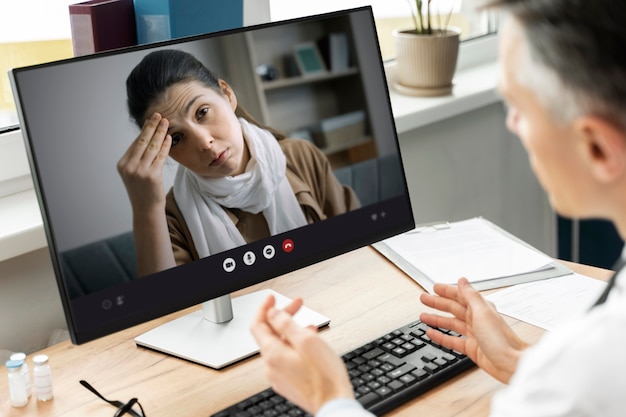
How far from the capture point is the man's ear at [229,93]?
1.36m

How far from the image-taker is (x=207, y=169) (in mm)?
1349

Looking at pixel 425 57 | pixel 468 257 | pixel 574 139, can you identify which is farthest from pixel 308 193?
pixel 425 57

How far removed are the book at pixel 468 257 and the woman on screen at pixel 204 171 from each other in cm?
28

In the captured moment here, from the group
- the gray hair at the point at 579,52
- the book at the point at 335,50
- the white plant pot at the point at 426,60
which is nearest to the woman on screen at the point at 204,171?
the book at the point at 335,50

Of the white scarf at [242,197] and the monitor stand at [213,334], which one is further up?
the white scarf at [242,197]

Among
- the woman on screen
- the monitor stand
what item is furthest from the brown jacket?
the monitor stand

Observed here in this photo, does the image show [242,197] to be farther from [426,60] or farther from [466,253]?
[426,60]

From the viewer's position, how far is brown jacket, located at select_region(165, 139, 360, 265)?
1.38 metres

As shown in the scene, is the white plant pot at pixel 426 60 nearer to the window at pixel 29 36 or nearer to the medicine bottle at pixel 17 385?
the window at pixel 29 36

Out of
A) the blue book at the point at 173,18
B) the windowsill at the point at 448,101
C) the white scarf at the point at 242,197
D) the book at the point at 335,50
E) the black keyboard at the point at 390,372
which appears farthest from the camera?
the windowsill at the point at 448,101

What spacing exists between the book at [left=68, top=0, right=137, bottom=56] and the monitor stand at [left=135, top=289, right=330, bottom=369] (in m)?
0.49

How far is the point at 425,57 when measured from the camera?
2398 millimetres

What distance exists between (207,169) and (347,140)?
26 cm

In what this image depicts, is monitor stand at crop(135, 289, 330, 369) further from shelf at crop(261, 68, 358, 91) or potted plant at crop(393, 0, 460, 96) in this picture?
potted plant at crop(393, 0, 460, 96)
